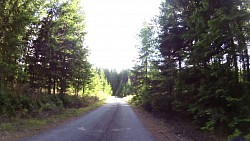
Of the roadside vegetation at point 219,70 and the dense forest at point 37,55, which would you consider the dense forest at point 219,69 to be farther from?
the dense forest at point 37,55

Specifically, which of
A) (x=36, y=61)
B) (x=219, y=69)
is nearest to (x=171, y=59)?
(x=219, y=69)

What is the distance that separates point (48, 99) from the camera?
20781mm

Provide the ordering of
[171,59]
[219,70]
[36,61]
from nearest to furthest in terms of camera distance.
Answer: [219,70], [171,59], [36,61]

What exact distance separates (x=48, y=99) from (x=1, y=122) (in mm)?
8357

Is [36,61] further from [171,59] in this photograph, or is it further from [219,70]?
[219,70]

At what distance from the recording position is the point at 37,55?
72.0 feet

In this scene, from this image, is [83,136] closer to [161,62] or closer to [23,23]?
[23,23]

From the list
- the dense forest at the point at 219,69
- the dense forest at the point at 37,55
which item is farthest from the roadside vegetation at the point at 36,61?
the dense forest at the point at 219,69

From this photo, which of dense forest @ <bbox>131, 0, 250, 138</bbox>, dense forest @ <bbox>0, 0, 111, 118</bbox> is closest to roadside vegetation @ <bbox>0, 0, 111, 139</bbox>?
dense forest @ <bbox>0, 0, 111, 118</bbox>

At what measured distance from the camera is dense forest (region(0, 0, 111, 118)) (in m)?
15.1

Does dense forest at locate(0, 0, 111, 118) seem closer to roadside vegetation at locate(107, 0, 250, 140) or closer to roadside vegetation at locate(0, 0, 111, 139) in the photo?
roadside vegetation at locate(0, 0, 111, 139)

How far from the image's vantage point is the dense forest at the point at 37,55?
593 inches

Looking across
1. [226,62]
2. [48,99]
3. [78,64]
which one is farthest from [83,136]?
[78,64]

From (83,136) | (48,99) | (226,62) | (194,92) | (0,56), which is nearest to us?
(226,62)
